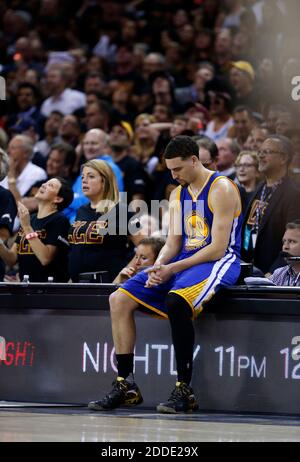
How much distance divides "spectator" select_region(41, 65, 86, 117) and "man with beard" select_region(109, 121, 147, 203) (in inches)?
105

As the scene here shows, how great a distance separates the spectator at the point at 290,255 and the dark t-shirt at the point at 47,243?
188 cm

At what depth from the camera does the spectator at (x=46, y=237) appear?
29.1 feet

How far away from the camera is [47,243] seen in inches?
352

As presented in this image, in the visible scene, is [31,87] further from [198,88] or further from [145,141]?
[145,141]

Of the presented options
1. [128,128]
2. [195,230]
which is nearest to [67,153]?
[128,128]

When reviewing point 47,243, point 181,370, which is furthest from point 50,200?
point 181,370

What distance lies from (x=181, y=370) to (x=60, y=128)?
6.94 metres

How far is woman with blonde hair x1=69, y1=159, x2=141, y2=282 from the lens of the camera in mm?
8805

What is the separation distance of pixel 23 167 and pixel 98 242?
351 cm

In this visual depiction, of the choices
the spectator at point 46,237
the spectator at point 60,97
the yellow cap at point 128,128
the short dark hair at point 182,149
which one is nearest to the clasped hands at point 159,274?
the short dark hair at point 182,149

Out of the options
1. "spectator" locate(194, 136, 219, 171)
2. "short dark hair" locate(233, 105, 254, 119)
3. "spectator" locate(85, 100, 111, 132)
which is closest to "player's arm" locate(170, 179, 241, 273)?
"spectator" locate(194, 136, 219, 171)

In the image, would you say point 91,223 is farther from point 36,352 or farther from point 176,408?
point 176,408

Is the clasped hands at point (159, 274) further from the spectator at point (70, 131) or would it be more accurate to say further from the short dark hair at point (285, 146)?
the spectator at point (70, 131)

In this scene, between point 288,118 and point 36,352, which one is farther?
point 288,118
